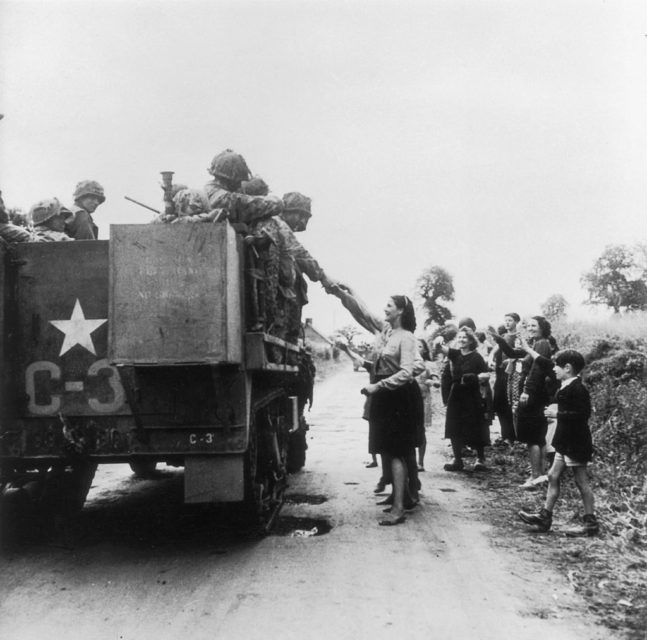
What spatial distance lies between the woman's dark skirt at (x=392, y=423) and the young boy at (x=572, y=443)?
1.15 meters

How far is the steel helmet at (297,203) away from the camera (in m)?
7.20

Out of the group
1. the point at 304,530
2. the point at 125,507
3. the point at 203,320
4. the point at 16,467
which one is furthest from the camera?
the point at 125,507

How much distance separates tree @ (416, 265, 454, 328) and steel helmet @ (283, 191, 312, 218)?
1373 inches

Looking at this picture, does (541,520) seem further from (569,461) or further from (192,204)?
(192,204)

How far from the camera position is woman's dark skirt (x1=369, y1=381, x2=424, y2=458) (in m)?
5.81

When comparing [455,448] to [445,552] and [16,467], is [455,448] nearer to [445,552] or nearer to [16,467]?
[445,552]

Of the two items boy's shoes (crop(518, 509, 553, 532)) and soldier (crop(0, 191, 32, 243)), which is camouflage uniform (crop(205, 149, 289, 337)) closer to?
soldier (crop(0, 191, 32, 243))

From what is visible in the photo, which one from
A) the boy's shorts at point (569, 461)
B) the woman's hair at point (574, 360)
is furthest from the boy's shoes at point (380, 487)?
the woman's hair at point (574, 360)

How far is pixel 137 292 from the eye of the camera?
408cm

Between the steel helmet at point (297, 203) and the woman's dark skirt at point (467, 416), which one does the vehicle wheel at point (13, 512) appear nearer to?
the steel helmet at point (297, 203)

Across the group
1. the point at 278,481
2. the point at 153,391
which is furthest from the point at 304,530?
the point at 153,391

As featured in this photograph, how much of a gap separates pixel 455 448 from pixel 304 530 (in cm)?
322

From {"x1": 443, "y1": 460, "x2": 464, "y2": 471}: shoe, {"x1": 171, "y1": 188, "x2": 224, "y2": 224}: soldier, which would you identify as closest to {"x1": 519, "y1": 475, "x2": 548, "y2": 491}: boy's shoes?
{"x1": 443, "y1": 460, "x2": 464, "y2": 471}: shoe

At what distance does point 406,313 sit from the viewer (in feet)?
20.0
